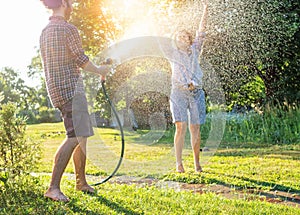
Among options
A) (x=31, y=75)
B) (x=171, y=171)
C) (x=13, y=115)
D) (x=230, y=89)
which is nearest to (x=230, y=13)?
(x=230, y=89)

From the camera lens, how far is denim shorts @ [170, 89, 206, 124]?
466 cm

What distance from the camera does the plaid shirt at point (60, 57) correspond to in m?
3.26

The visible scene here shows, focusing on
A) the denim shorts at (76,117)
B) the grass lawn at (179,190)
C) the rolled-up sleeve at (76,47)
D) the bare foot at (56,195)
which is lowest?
the grass lawn at (179,190)

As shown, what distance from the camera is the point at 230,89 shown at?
407 inches

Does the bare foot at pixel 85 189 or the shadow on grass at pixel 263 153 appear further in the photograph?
the shadow on grass at pixel 263 153

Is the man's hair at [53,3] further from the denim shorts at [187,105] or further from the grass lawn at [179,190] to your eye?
the denim shorts at [187,105]

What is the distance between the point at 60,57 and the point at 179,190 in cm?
146

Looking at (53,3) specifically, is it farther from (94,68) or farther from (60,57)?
(94,68)

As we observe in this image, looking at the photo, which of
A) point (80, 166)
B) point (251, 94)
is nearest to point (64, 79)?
point (80, 166)

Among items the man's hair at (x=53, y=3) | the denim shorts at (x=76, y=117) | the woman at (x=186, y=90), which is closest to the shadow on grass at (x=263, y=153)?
the woman at (x=186, y=90)

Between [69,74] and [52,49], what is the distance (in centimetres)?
21

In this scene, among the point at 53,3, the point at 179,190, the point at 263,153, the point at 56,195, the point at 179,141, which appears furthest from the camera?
the point at 263,153

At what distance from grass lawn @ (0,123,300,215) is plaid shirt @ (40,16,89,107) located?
29.8 inches

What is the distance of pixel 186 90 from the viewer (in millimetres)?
4637
